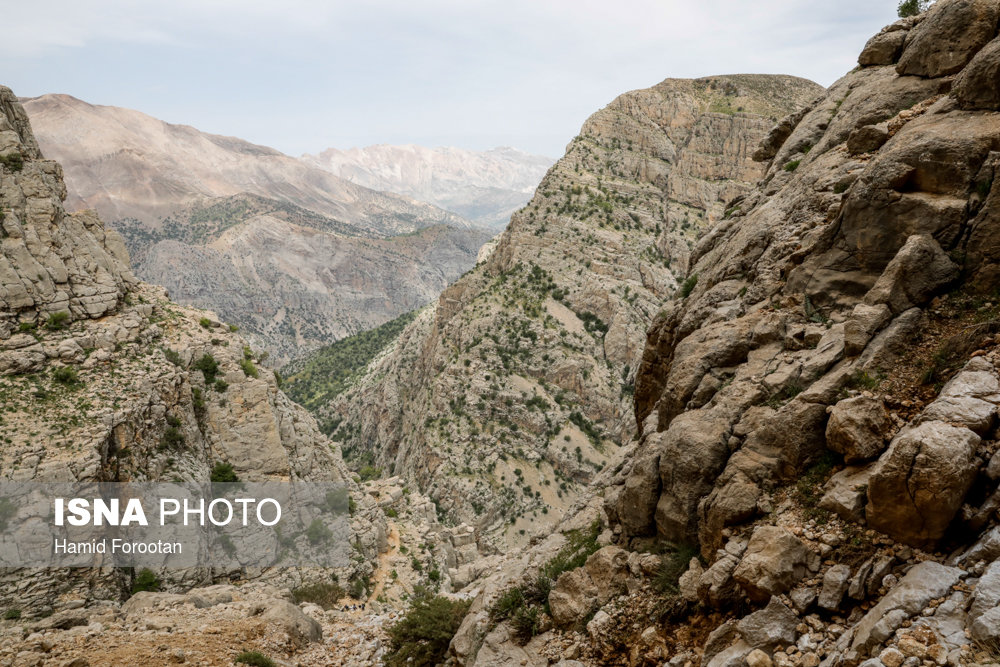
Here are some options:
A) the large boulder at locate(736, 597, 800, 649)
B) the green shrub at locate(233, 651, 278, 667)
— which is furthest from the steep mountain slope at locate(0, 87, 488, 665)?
the large boulder at locate(736, 597, 800, 649)

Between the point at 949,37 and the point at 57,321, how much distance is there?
3662 centimetres

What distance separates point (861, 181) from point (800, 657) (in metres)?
9.71

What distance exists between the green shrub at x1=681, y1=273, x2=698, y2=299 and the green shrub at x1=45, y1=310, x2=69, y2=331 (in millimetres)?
29780

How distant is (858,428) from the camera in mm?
9203

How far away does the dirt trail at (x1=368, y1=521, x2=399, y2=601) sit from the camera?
32.2 m

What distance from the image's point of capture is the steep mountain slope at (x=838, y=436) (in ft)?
24.8

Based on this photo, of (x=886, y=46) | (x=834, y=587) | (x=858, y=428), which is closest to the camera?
(x=834, y=587)

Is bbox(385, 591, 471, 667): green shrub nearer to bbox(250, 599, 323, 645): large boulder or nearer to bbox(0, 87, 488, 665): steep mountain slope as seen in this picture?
bbox(0, 87, 488, 665): steep mountain slope

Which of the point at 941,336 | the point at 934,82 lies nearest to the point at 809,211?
the point at 934,82

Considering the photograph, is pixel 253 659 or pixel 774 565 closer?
pixel 774 565

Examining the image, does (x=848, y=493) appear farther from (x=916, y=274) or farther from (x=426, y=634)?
(x=426, y=634)

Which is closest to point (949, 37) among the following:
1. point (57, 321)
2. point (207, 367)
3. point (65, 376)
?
point (65, 376)

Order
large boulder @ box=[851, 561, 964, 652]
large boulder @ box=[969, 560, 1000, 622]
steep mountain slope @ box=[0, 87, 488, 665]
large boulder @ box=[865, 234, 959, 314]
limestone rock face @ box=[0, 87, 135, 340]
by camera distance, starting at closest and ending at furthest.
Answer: large boulder @ box=[969, 560, 1000, 622] → large boulder @ box=[851, 561, 964, 652] → large boulder @ box=[865, 234, 959, 314] → steep mountain slope @ box=[0, 87, 488, 665] → limestone rock face @ box=[0, 87, 135, 340]

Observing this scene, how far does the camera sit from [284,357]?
198750mm
